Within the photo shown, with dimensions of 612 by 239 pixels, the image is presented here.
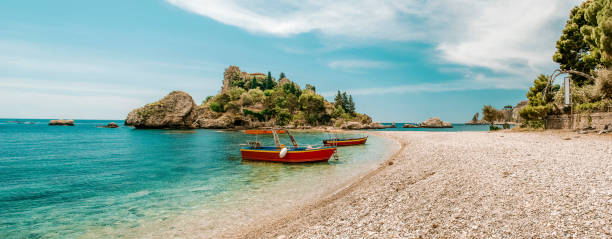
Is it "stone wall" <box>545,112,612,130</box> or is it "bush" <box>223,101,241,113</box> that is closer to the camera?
"stone wall" <box>545,112,612,130</box>

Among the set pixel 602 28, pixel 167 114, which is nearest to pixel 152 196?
pixel 602 28

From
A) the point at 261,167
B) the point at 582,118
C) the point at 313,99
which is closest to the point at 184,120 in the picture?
the point at 313,99

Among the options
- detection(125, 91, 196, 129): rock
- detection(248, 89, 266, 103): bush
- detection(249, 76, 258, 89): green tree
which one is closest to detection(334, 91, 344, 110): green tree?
detection(248, 89, 266, 103): bush

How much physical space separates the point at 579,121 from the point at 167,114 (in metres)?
112

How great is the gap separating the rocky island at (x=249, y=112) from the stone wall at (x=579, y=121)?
76911mm

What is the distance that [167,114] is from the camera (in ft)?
334

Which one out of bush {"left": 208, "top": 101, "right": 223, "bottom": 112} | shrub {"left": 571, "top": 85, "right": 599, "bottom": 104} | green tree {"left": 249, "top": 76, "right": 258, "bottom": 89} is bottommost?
shrub {"left": 571, "top": 85, "right": 599, "bottom": 104}

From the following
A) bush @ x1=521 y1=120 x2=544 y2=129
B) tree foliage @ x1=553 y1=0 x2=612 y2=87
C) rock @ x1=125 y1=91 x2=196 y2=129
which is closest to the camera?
tree foliage @ x1=553 y1=0 x2=612 y2=87

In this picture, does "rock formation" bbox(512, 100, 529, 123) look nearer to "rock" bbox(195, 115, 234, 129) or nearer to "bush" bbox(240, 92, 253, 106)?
"rock" bbox(195, 115, 234, 129)

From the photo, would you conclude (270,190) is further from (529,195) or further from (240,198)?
(529,195)

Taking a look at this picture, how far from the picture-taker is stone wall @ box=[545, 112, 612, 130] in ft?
81.5

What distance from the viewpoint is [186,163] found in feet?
78.4

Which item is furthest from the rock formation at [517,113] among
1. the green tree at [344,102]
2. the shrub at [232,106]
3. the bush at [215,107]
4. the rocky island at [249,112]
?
the bush at [215,107]

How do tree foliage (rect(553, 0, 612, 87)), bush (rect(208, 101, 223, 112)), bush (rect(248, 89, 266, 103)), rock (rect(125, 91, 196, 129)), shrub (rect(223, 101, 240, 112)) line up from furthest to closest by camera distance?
bush (rect(248, 89, 266, 103)) → bush (rect(208, 101, 223, 112)) → shrub (rect(223, 101, 240, 112)) → rock (rect(125, 91, 196, 129)) → tree foliage (rect(553, 0, 612, 87))
